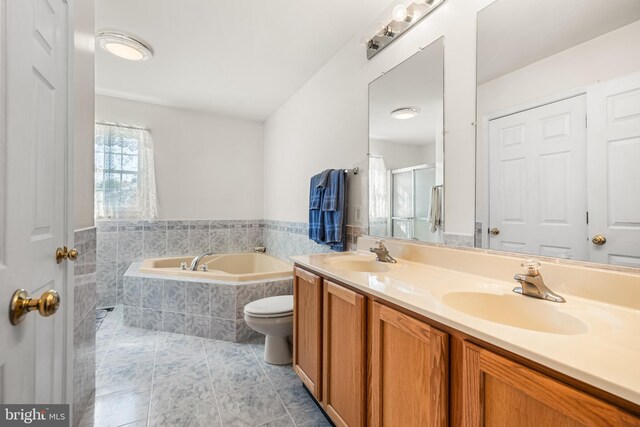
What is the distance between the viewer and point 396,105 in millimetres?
1829

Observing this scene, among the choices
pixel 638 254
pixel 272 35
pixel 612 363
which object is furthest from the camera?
pixel 272 35

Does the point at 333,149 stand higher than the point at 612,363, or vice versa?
the point at 333,149

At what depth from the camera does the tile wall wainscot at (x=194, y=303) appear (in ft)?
8.22

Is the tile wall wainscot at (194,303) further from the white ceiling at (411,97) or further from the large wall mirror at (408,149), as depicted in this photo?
the white ceiling at (411,97)

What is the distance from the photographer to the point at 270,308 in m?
2.09

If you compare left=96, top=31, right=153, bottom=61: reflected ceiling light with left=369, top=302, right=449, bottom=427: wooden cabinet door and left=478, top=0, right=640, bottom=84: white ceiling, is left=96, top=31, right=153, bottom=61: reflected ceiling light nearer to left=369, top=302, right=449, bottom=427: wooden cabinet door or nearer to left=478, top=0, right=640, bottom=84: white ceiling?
left=478, top=0, right=640, bottom=84: white ceiling

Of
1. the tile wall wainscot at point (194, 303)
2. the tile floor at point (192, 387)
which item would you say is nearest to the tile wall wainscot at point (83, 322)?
the tile floor at point (192, 387)

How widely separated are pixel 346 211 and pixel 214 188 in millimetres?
2324

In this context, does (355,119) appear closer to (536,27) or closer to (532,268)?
(536,27)

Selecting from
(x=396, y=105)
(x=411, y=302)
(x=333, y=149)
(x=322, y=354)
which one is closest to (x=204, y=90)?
(x=333, y=149)

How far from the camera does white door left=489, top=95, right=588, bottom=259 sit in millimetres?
988

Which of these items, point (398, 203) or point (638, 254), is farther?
point (398, 203)

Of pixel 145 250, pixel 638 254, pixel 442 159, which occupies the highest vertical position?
pixel 442 159

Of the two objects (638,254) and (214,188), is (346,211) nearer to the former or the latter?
(638,254)
